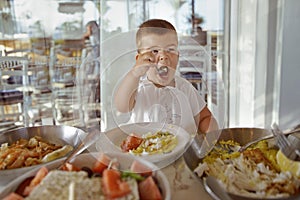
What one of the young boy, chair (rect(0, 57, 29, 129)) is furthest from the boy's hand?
chair (rect(0, 57, 29, 129))

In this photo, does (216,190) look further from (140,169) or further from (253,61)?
(253,61)

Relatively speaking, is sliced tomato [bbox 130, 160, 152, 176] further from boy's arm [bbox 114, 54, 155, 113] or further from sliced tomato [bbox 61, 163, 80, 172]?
boy's arm [bbox 114, 54, 155, 113]

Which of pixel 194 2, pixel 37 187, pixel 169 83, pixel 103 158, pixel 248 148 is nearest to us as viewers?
pixel 37 187

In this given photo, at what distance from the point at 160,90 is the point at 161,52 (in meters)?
0.16

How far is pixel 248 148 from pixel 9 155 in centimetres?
46

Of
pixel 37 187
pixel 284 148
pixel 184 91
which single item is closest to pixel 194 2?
pixel 184 91

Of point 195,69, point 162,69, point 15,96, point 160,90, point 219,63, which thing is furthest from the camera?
point 15,96

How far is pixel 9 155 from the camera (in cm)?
55

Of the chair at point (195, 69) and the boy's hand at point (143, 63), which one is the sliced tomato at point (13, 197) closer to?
the boy's hand at point (143, 63)

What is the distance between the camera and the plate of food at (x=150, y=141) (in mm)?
557

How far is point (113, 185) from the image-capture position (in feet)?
1.29

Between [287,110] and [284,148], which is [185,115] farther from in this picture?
[287,110]

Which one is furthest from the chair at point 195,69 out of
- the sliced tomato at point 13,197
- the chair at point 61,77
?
the chair at point 61,77

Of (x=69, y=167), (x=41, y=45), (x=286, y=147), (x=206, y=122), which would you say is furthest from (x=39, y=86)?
(x=286, y=147)
